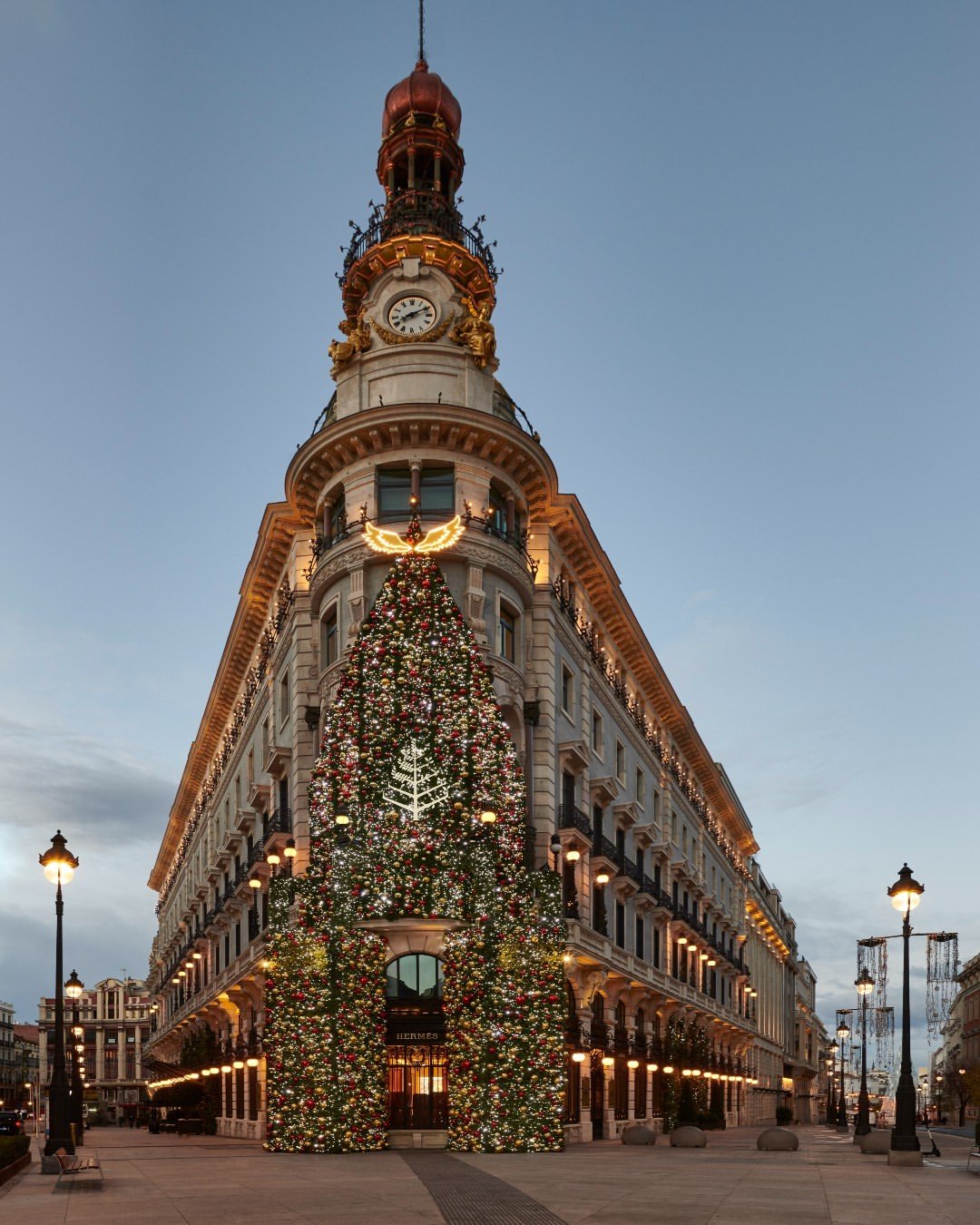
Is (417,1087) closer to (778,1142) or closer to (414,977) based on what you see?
(414,977)

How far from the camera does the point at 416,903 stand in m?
32.1

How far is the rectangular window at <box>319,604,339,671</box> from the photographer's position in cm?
3881

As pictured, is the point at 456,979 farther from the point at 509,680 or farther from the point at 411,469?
the point at 411,469

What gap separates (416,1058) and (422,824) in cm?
678

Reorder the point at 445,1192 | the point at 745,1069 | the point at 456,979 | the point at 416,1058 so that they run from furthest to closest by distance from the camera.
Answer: the point at 745,1069, the point at 416,1058, the point at 456,979, the point at 445,1192

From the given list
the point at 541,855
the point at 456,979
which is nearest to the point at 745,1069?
the point at 541,855

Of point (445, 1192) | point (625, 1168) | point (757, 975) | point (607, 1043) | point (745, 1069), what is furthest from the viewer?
point (757, 975)

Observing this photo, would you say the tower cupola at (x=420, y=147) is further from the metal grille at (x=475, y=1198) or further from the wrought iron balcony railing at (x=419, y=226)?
the metal grille at (x=475, y=1198)

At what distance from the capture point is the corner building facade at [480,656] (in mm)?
37188

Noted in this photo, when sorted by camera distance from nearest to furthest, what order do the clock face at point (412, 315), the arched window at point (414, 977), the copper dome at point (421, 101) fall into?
the arched window at point (414, 977), the clock face at point (412, 315), the copper dome at point (421, 101)

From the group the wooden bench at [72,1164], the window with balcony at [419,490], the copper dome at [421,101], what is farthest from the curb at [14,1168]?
the copper dome at [421,101]

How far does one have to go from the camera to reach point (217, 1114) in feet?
176

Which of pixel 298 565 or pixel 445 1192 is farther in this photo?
pixel 298 565

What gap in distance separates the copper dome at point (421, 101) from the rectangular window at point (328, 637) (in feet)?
66.6
